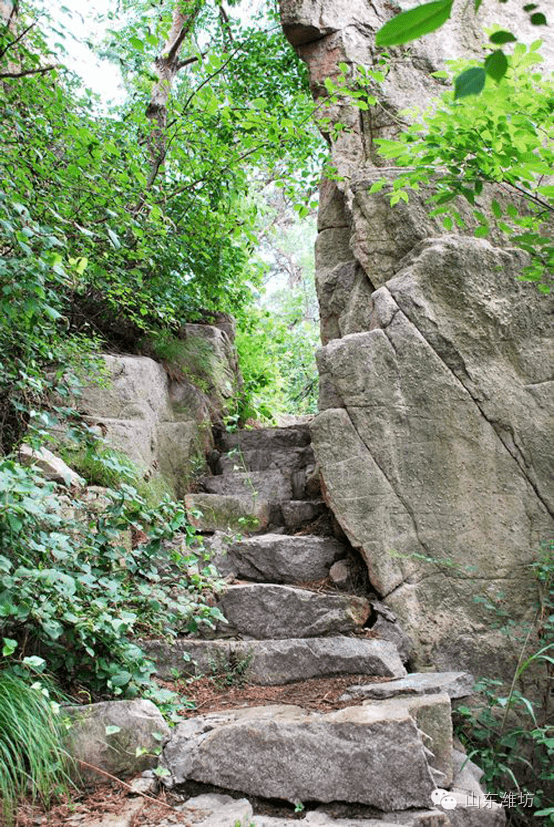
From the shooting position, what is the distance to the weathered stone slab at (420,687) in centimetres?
339

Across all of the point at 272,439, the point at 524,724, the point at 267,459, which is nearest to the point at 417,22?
the point at 524,724

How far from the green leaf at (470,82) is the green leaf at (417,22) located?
3.3 inches

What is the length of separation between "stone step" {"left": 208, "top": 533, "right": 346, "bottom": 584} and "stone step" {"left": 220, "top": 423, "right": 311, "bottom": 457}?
1.82 metres

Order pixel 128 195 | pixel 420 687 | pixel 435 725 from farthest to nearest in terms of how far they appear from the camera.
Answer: pixel 128 195
pixel 420 687
pixel 435 725

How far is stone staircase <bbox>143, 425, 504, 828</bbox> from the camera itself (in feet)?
8.89

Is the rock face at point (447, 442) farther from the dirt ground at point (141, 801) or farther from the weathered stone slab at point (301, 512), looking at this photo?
the dirt ground at point (141, 801)

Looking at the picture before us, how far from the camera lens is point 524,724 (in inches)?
162

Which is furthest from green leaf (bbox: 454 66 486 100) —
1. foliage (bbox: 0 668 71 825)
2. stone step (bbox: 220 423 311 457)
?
stone step (bbox: 220 423 311 457)

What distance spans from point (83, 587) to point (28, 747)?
0.80 m

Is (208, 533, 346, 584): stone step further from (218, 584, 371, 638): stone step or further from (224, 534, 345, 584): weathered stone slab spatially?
(218, 584, 371, 638): stone step

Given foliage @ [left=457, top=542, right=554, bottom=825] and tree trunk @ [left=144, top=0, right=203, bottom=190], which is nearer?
foliage @ [left=457, top=542, right=554, bottom=825]

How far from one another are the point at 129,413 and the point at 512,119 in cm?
386

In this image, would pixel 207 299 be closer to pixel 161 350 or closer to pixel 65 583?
pixel 161 350

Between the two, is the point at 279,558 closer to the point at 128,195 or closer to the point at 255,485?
the point at 255,485
